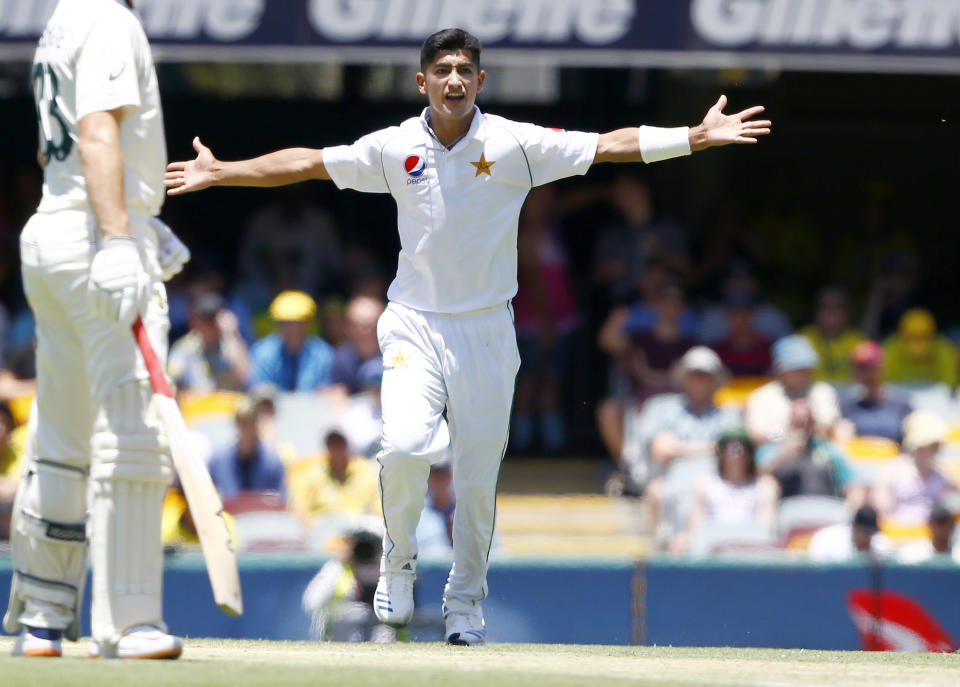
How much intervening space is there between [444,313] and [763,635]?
Result: 158 inches

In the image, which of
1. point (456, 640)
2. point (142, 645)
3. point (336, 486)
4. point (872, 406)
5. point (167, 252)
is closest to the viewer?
point (142, 645)

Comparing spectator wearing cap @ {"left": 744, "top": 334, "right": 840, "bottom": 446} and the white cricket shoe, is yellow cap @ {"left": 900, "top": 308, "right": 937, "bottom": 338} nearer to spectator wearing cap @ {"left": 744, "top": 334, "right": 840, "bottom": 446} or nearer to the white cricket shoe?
spectator wearing cap @ {"left": 744, "top": 334, "right": 840, "bottom": 446}

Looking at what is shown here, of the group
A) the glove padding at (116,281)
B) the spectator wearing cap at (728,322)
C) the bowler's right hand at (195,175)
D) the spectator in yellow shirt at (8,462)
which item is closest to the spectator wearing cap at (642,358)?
the spectator wearing cap at (728,322)

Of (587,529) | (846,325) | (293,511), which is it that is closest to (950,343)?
(846,325)

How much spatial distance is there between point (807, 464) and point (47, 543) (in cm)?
601

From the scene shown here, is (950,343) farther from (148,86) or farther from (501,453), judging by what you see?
(148,86)

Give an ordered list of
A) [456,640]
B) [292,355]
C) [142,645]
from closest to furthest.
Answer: [142,645], [456,640], [292,355]

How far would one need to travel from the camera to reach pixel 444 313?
550cm

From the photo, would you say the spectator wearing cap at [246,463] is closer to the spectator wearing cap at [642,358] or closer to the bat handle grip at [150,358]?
the spectator wearing cap at [642,358]

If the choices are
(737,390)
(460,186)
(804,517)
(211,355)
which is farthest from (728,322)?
(460,186)

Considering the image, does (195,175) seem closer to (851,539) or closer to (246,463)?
(246,463)

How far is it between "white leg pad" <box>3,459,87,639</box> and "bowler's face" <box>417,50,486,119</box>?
1.83 meters

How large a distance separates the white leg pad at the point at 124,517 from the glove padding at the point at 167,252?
1.27 feet

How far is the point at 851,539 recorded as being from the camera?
9.05 meters
